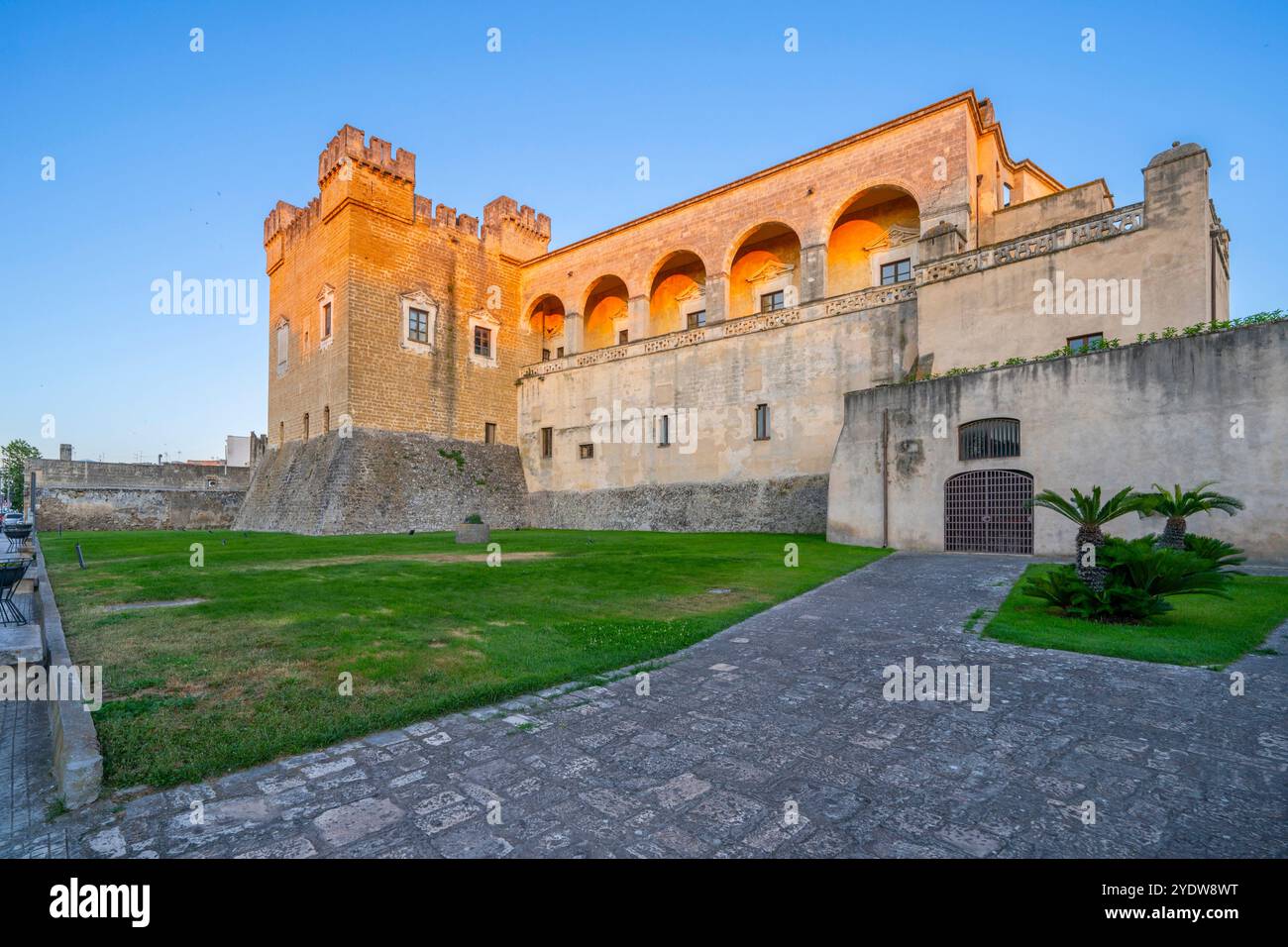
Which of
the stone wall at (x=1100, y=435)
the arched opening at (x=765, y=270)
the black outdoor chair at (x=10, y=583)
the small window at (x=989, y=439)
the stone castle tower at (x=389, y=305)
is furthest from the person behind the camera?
the arched opening at (x=765, y=270)

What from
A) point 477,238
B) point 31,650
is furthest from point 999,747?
point 477,238

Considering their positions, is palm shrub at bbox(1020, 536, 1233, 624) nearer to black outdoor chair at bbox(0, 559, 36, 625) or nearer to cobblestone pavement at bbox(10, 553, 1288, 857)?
cobblestone pavement at bbox(10, 553, 1288, 857)

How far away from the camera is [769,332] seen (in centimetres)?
2295

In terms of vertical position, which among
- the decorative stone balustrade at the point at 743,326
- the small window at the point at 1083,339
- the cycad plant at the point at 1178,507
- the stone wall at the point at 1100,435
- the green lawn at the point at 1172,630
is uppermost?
the decorative stone balustrade at the point at 743,326

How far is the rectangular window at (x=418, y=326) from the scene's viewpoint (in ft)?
87.9

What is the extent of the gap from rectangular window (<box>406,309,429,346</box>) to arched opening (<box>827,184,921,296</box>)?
17746mm

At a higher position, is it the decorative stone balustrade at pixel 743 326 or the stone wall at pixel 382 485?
the decorative stone balustrade at pixel 743 326

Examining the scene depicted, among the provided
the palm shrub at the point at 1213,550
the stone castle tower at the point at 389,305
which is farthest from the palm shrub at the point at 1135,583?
the stone castle tower at the point at 389,305

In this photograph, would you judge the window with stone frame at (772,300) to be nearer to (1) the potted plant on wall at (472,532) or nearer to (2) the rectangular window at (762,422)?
(2) the rectangular window at (762,422)

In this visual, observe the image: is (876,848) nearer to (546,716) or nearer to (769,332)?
(546,716)

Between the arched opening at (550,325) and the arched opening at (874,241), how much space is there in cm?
1490

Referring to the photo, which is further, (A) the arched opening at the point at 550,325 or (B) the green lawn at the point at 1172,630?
(A) the arched opening at the point at 550,325
